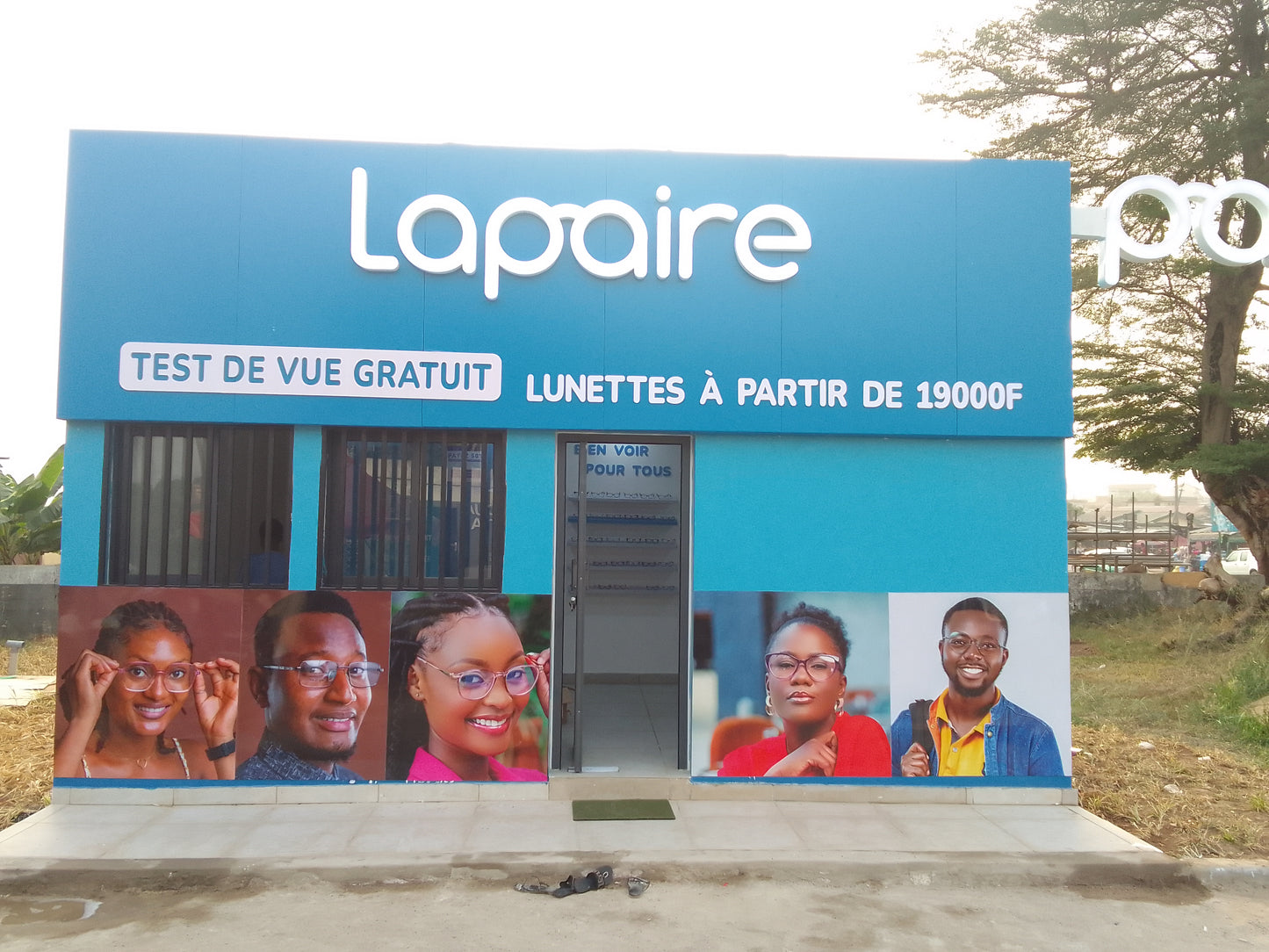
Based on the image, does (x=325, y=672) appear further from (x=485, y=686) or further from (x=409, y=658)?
(x=485, y=686)

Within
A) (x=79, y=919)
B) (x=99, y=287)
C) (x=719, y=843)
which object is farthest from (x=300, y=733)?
(x=99, y=287)

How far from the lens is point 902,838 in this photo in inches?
243

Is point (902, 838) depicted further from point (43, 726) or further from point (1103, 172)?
point (1103, 172)

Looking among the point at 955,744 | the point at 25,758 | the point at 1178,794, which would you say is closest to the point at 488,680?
the point at 955,744

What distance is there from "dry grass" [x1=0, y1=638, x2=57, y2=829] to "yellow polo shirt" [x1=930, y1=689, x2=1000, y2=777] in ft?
21.2

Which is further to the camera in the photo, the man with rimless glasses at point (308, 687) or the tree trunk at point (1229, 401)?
the tree trunk at point (1229, 401)

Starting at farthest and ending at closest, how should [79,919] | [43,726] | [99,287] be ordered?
[43,726] → [99,287] → [79,919]

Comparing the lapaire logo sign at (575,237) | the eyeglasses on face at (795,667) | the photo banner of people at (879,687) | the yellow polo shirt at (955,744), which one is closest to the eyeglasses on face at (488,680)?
the photo banner of people at (879,687)

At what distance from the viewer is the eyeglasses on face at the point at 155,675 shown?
264 inches

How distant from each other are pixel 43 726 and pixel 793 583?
7.56 meters

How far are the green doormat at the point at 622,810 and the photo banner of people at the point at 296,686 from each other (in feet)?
1.50

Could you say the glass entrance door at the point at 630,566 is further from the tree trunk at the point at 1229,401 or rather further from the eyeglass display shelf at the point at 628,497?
the tree trunk at the point at 1229,401

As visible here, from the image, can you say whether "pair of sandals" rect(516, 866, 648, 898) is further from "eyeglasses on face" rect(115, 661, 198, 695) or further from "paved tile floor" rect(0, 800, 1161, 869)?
"eyeglasses on face" rect(115, 661, 198, 695)

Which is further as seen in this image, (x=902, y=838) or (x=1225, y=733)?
(x=1225, y=733)
